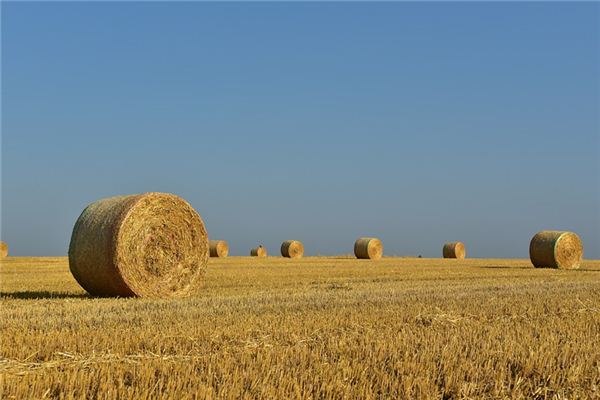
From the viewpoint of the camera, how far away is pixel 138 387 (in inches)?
156

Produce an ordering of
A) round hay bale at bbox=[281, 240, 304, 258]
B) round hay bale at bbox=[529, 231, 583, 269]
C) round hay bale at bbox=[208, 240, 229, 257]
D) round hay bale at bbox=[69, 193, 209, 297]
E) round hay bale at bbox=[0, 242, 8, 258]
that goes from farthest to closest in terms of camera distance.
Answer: round hay bale at bbox=[281, 240, 304, 258] → round hay bale at bbox=[208, 240, 229, 257] → round hay bale at bbox=[0, 242, 8, 258] → round hay bale at bbox=[529, 231, 583, 269] → round hay bale at bbox=[69, 193, 209, 297]

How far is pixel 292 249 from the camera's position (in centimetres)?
3469

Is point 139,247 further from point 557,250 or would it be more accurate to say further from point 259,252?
point 259,252

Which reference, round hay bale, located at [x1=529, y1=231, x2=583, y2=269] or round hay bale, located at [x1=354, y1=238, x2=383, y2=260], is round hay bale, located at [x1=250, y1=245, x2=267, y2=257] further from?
round hay bale, located at [x1=529, y1=231, x2=583, y2=269]

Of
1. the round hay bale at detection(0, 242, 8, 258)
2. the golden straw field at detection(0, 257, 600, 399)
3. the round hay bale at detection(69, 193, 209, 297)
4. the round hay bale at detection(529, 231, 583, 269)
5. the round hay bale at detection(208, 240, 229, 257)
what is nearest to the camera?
the golden straw field at detection(0, 257, 600, 399)

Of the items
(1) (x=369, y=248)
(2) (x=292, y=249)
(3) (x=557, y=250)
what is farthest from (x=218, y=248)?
(3) (x=557, y=250)

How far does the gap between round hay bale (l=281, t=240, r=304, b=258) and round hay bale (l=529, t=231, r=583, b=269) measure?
13.9m

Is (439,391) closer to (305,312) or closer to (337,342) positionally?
(337,342)

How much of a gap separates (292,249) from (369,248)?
5024 millimetres

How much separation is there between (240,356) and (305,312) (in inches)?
114

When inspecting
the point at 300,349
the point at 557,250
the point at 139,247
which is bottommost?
the point at 300,349

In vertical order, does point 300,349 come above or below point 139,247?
below

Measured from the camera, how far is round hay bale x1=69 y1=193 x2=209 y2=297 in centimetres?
1086

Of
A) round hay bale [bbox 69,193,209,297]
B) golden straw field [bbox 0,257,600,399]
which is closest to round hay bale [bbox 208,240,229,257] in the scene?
round hay bale [bbox 69,193,209,297]
